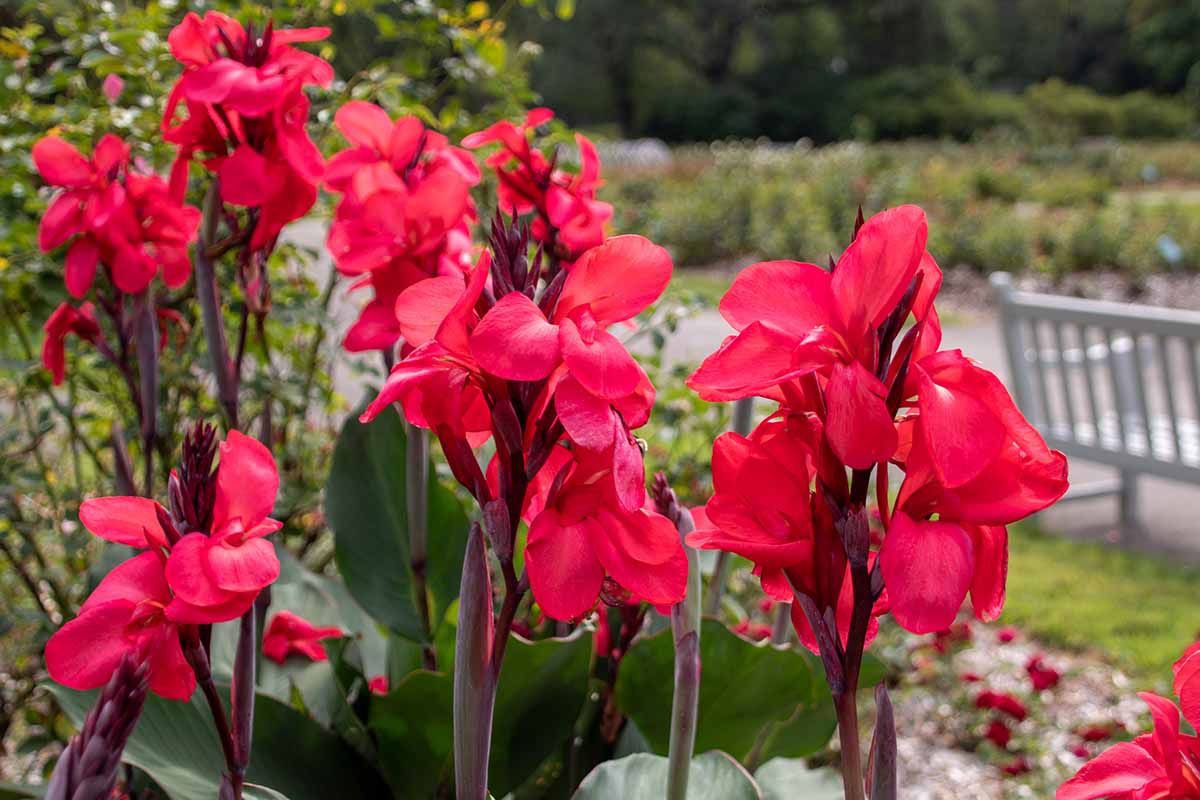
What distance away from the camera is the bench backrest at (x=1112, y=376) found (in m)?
3.85

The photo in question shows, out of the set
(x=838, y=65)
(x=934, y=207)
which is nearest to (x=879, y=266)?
(x=934, y=207)

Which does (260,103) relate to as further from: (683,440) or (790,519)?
(683,440)

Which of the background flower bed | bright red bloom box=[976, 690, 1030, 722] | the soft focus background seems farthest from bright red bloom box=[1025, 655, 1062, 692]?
the background flower bed

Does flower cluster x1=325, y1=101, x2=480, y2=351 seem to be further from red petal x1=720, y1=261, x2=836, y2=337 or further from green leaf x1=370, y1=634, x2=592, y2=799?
red petal x1=720, y1=261, x2=836, y2=337

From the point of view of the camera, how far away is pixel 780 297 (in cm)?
61

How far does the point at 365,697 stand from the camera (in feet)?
3.86

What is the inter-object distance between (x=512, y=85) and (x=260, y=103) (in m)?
1.36

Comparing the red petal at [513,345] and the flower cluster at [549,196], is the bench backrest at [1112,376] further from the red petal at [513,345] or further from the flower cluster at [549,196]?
the red petal at [513,345]

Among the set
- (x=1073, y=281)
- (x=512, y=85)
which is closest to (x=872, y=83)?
(x=1073, y=281)

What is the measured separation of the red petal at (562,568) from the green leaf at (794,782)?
0.54m

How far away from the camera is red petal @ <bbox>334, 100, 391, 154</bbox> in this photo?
1.17 metres

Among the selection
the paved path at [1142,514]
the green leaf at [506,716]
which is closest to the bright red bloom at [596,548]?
the green leaf at [506,716]

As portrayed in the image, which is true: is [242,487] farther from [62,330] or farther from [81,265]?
[62,330]

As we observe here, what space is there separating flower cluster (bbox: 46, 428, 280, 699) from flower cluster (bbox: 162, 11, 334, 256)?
455 millimetres
